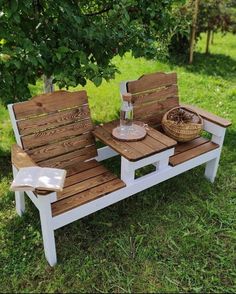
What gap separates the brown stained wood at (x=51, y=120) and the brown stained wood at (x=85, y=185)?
1.75ft

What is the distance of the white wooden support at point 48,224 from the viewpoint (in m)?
2.22

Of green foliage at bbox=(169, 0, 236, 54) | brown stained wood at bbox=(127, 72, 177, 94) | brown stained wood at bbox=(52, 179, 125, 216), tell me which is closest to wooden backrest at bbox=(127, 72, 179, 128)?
brown stained wood at bbox=(127, 72, 177, 94)

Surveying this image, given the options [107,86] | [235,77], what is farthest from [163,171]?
[235,77]

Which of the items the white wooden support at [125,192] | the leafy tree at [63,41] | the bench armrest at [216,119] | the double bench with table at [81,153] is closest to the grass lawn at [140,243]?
the double bench with table at [81,153]

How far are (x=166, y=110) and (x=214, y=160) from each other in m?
0.70

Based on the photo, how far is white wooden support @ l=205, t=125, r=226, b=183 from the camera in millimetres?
3219

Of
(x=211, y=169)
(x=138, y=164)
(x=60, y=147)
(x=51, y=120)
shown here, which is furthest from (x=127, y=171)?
(x=211, y=169)

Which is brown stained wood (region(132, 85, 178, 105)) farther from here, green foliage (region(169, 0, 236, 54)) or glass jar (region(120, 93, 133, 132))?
green foliage (region(169, 0, 236, 54))

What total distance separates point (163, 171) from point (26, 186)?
1.22 metres

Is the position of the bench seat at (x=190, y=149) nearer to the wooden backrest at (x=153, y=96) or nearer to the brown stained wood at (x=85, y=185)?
the wooden backrest at (x=153, y=96)

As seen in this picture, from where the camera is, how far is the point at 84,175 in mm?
2787

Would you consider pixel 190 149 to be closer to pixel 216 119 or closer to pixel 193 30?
pixel 216 119

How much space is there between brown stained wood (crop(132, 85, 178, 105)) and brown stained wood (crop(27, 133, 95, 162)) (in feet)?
2.01

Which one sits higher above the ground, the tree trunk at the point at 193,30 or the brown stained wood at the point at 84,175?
the tree trunk at the point at 193,30
